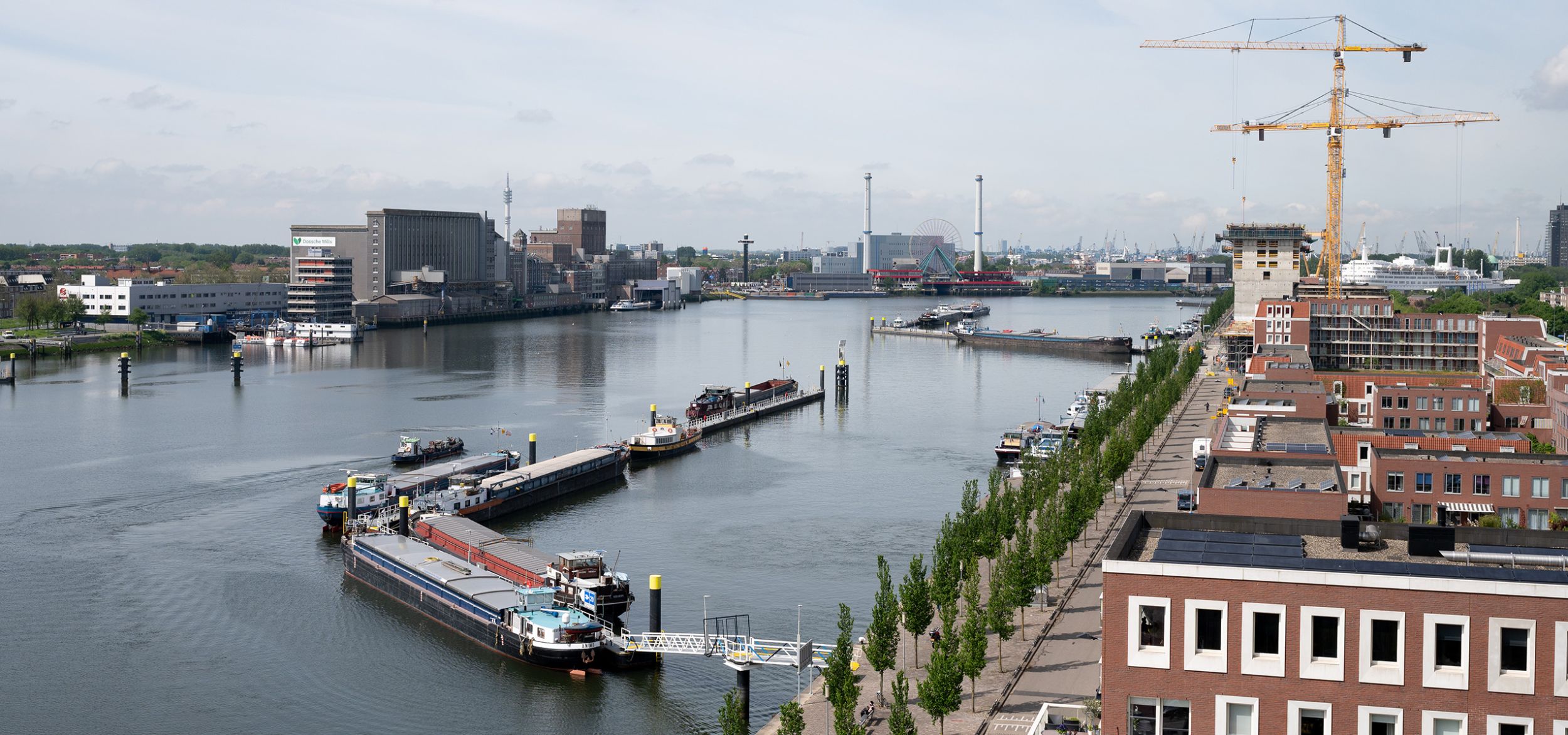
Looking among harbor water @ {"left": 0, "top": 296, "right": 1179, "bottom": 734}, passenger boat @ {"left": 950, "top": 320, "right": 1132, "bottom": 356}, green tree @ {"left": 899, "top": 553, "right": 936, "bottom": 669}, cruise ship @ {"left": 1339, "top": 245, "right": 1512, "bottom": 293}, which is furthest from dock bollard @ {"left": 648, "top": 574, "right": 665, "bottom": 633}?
cruise ship @ {"left": 1339, "top": 245, "right": 1512, "bottom": 293}

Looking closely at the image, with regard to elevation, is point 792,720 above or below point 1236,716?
below

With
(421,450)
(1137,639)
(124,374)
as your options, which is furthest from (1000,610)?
(124,374)

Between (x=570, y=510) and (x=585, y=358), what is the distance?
3505 cm

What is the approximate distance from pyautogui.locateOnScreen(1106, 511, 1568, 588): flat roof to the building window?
0.82 m

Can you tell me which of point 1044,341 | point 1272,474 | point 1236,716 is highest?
point 1044,341

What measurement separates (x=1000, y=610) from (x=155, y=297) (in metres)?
66.6

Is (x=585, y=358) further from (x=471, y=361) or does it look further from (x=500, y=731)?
(x=500, y=731)

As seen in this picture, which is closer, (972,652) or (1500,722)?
(1500,722)

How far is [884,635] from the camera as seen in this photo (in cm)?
1435

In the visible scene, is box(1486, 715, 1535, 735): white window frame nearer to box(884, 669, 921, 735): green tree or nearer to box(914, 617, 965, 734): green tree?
box(884, 669, 921, 735): green tree

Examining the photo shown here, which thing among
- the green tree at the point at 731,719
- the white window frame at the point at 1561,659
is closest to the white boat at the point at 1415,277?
the green tree at the point at 731,719

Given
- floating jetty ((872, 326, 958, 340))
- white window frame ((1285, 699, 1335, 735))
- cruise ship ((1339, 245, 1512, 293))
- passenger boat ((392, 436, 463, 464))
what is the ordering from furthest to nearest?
cruise ship ((1339, 245, 1512, 293)) < floating jetty ((872, 326, 958, 340)) < passenger boat ((392, 436, 463, 464)) < white window frame ((1285, 699, 1335, 735))

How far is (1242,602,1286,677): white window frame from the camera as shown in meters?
8.84

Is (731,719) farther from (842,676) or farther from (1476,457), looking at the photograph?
(1476,457)
